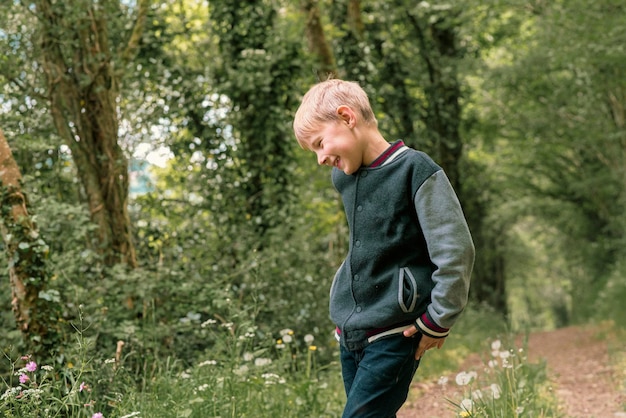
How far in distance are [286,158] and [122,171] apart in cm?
233

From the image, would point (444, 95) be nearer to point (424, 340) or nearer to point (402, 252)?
point (402, 252)

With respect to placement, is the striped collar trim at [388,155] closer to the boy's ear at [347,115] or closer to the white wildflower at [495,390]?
the boy's ear at [347,115]

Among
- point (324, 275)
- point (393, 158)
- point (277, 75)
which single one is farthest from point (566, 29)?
point (393, 158)

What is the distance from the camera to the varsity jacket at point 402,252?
2.39m

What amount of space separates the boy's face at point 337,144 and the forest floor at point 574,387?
1146mm

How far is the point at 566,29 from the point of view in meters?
9.48

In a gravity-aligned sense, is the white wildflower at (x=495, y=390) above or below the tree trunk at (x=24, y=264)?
below

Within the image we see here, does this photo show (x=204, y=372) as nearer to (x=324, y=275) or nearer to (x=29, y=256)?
(x=29, y=256)

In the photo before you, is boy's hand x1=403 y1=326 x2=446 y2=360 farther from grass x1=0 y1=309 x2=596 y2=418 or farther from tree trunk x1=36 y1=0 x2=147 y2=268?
tree trunk x1=36 y1=0 x2=147 y2=268

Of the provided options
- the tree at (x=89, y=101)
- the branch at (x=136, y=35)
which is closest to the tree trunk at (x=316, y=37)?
the branch at (x=136, y=35)

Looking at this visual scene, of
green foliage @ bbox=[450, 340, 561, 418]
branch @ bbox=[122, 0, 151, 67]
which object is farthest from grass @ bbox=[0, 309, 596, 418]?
branch @ bbox=[122, 0, 151, 67]

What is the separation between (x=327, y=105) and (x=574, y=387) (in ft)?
14.4

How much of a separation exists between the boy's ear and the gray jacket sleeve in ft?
1.11

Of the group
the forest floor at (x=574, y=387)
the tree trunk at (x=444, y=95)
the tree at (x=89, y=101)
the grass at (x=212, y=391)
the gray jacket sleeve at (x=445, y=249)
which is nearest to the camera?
the gray jacket sleeve at (x=445, y=249)
